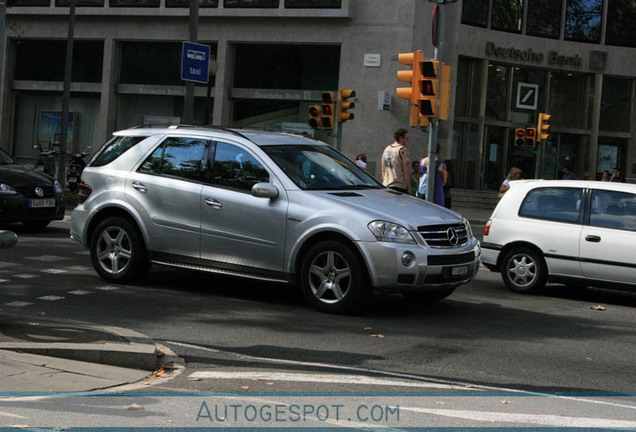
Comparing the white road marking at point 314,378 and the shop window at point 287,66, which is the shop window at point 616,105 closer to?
the shop window at point 287,66

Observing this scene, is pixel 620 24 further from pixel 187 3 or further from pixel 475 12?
pixel 187 3

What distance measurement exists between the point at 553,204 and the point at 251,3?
22324 millimetres

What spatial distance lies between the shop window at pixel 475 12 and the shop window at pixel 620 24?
5727 mm

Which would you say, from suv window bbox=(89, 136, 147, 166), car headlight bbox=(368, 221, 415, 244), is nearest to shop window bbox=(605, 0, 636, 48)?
suv window bbox=(89, 136, 147, 166)

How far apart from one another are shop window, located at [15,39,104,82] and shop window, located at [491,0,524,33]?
14467 mm

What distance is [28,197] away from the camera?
15.2 metres

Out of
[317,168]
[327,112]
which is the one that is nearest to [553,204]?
[317,168]

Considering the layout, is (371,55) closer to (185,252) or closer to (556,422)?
(185,252)

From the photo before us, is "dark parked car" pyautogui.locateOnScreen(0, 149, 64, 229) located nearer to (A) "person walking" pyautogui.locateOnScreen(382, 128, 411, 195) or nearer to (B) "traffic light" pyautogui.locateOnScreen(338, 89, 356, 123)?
(A) "person walking" pyautogui.locateOnScreen(382, 128, 411, 195)

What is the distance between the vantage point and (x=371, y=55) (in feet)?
103

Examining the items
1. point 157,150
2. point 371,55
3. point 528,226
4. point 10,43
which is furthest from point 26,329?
point 10,43

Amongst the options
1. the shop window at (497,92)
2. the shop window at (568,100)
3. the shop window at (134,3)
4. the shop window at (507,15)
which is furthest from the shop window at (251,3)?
the shop window at (568,100)

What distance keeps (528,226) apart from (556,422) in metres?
6.49

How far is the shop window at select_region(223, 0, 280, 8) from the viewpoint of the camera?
32.0m
